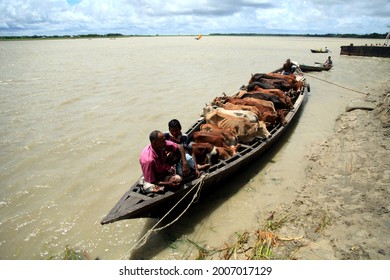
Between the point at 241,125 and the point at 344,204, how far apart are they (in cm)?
265

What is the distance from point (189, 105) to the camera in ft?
36.1

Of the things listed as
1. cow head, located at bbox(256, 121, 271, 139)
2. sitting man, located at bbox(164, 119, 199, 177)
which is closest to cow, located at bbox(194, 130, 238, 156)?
sitting man, located at bbox(164, 119, 199, 177)

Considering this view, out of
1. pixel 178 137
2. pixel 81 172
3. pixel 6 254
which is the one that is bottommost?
pixel 6 254

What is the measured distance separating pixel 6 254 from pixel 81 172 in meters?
2.34

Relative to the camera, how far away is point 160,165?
4164mm

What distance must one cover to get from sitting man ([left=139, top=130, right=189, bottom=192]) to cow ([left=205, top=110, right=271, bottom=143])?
2162 millimetres

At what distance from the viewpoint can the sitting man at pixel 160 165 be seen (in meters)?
4.05

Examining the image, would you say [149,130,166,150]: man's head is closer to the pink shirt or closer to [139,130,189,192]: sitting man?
[139,130,189,192]: sitting man

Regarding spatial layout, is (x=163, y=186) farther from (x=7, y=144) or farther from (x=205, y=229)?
(x=7, y=144)

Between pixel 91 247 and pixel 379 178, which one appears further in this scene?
pixel 379 178

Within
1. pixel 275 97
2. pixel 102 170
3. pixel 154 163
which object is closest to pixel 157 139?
pixel 154 163

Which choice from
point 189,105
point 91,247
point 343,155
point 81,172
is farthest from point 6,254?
point 189,105

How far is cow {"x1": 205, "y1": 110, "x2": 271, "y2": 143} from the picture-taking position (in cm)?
608

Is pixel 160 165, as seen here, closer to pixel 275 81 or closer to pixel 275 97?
pixel 275 97
